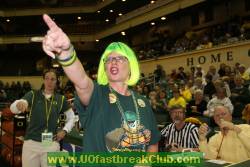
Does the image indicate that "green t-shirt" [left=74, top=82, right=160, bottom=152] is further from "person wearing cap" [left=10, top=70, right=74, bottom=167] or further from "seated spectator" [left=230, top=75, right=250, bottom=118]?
"seated spectator" [left=230, top=75, right=250, bottom=118]

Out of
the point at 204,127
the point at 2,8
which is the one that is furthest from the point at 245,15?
the point at 2,8

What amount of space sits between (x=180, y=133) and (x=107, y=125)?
3357 mm

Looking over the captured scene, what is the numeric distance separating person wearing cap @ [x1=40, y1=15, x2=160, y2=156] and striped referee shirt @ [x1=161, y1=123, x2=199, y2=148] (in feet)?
9.78

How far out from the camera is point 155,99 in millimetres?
10086

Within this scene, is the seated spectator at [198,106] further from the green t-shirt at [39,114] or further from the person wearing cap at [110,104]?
the person wearing cap at [110,104]

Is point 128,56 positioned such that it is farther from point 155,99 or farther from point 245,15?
point 245,15

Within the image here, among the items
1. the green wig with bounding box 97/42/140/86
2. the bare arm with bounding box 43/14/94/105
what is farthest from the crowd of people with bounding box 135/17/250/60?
the bare arm with bounding box 43/14/94/105

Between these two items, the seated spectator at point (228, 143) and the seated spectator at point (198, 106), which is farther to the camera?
the seated spectator at point (198, 106)

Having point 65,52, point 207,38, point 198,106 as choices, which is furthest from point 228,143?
point 207,38

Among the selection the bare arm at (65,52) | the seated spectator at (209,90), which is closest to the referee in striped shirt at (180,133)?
the bare arm at (65,52)

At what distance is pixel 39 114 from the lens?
4.29 metres

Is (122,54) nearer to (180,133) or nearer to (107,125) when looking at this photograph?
(107,125)

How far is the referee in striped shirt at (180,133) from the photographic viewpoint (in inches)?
203

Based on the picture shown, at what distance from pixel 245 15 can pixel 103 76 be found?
1745 cm
